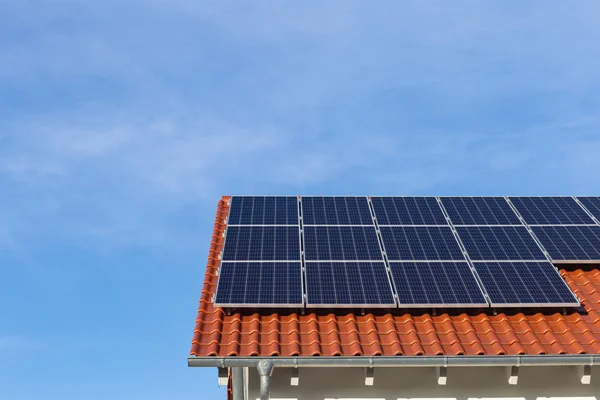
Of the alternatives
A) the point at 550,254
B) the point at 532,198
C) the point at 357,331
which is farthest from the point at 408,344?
the point at 532,198

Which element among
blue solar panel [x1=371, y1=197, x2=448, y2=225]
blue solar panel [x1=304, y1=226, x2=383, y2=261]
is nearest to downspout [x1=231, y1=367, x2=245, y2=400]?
blue solar panel [x1=304, y1=226, x2=383, y2=261]

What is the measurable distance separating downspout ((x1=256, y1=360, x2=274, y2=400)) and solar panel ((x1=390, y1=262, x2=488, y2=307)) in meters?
2.73

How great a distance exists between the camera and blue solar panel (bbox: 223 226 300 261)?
1091 cm

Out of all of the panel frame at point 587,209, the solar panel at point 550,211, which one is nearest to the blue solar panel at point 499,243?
the solar panel at point 550,211

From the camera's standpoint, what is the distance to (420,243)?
37.9 ft

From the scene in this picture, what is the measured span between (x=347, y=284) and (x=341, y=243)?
1438mm

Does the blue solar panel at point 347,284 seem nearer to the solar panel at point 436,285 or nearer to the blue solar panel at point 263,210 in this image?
the solar panel at point 436,285

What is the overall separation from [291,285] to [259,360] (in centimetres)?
186

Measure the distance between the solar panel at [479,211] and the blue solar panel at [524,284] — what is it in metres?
1.98

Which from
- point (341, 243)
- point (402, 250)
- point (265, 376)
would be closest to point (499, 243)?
point (402, 250)

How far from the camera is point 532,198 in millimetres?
14469

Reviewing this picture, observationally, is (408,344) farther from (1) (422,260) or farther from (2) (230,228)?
(2) (230,228)

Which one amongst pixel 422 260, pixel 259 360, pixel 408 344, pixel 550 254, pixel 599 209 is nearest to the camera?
pixel 259 360

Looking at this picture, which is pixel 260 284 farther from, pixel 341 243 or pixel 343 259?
pixel 341 243
